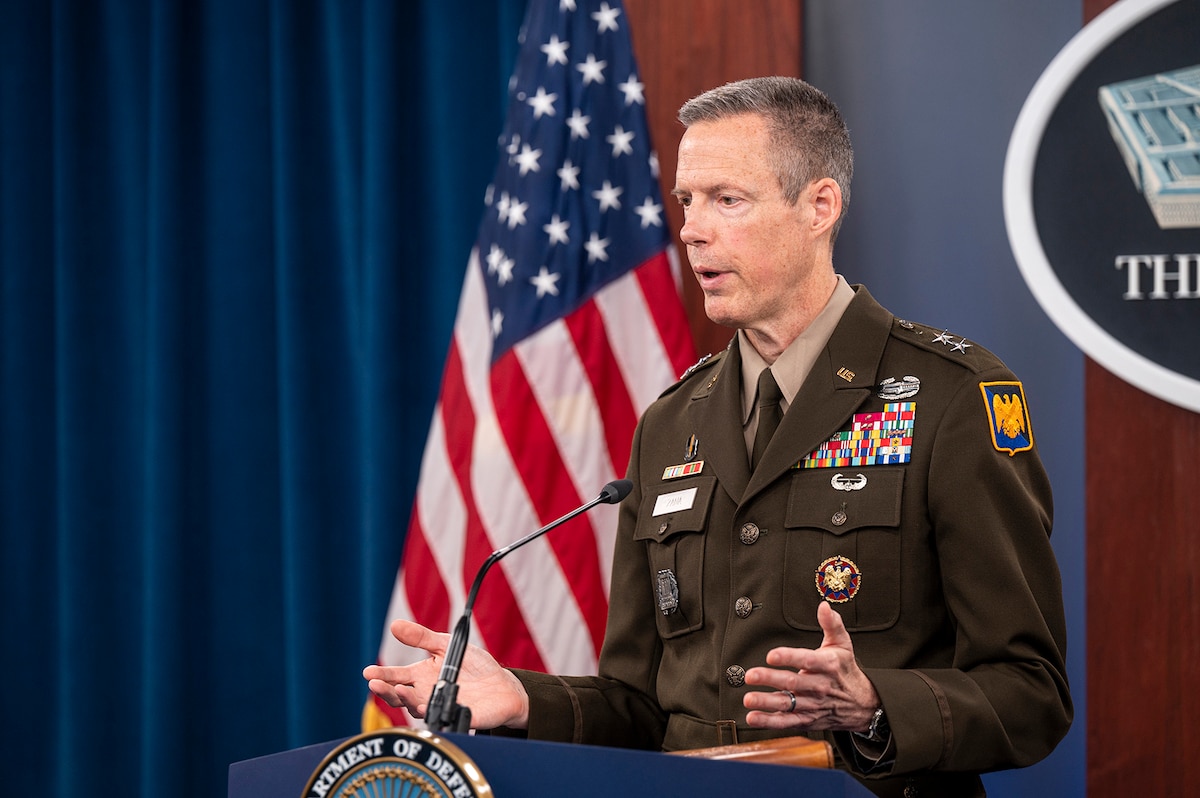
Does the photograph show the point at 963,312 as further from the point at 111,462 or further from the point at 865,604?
the point at 111,462

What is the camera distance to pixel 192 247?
326 centimetres

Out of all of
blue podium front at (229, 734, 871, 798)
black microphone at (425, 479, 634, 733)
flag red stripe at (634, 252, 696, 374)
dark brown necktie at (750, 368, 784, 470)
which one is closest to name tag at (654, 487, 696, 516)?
dark brown necktie at (750, 368, 784, 470)

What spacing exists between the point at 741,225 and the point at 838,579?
52 cm

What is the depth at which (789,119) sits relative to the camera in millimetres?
1723

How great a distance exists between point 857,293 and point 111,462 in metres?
2.29

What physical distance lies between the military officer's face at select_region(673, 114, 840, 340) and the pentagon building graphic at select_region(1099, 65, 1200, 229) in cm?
95

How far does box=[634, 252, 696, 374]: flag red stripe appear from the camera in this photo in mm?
2611

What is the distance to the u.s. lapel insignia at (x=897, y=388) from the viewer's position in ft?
5.32

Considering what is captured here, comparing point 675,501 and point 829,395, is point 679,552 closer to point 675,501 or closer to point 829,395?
point 675,501

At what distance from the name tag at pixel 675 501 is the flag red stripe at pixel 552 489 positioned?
2.58 feet

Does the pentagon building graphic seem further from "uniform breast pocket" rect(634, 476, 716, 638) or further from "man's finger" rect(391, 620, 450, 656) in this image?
"man's finger" rect(391, 620, 450, 656)

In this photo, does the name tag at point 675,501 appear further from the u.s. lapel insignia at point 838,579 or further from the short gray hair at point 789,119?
the short gray hair at point 789,119

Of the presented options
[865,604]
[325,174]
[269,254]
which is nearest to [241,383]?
A: [269,254]

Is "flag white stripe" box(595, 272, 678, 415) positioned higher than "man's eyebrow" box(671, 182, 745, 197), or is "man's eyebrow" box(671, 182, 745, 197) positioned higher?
"man's eyebrow" box(671, 182, 745, 197)
